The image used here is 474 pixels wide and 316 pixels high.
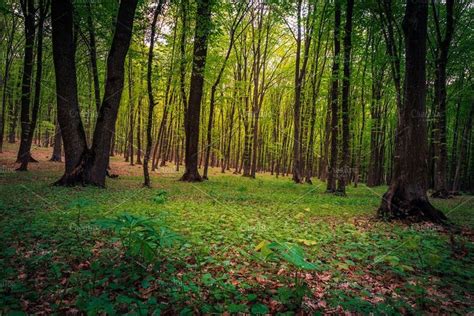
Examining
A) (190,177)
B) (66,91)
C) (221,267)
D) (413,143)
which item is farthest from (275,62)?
(221,267)

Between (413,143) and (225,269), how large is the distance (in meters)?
6.08

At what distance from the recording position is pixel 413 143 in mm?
6922

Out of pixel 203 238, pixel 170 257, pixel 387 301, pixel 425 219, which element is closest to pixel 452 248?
pixel 425 219

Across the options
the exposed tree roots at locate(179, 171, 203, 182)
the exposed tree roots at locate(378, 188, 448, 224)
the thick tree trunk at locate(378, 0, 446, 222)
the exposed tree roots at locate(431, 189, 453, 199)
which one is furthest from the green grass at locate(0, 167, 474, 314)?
the exposed tree roots at locate(431, 189, 453, 199)

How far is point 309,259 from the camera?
4.16 m

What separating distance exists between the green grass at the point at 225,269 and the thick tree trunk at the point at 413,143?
81cm

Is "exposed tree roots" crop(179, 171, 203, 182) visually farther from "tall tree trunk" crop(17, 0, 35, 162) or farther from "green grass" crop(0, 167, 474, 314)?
"green grass" crop(0, 167, 474, 314)

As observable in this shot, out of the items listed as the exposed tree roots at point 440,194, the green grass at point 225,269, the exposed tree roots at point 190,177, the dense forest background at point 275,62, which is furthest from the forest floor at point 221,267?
the exposed tree roots at point 440,194

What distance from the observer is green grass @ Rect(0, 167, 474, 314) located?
9.49ft

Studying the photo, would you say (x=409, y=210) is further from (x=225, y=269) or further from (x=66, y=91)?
(x=66, y=91)

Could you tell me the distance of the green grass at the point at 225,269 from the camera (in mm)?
2893

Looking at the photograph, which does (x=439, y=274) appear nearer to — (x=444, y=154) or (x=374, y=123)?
(x=444, y=154)

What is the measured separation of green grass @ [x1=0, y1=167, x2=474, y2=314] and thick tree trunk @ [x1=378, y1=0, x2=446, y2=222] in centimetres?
81

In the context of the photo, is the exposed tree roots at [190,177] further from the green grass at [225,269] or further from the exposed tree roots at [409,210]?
the exposed tree roots at [409,210]
